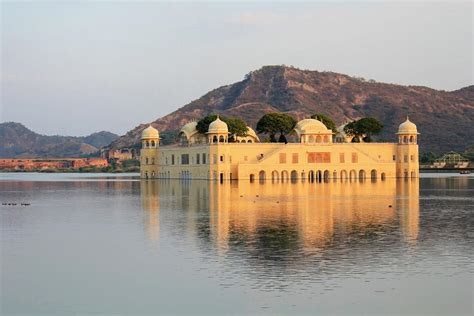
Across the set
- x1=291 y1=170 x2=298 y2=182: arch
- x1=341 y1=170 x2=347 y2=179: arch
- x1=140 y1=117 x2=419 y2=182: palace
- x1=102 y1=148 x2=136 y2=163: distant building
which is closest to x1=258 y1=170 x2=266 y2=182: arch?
x1=140 y1=117 x2=419 y2=182: palace

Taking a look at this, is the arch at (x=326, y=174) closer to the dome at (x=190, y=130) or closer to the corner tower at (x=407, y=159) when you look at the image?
the corner tower at (x=407, y=159)

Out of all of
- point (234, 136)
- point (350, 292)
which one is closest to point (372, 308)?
point (350, 292)

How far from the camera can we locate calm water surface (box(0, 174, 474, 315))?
1770cm

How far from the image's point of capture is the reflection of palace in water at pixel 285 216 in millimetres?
28531

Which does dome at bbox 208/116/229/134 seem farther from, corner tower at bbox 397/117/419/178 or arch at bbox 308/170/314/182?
corner tower at bbox 397/117/419/178

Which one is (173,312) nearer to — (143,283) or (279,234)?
(143,283)

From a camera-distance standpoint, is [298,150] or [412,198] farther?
[298,150]

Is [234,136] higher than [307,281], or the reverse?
[234,136]

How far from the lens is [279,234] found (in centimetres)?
2934

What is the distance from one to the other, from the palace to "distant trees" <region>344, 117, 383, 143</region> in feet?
17.5

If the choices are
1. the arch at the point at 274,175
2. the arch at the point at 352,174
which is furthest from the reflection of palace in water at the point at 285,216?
the arch at the point at 352,174

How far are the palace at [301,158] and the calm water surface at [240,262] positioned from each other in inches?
1745

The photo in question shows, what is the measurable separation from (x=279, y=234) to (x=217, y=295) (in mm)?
11106

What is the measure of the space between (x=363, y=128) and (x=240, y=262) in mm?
79897
